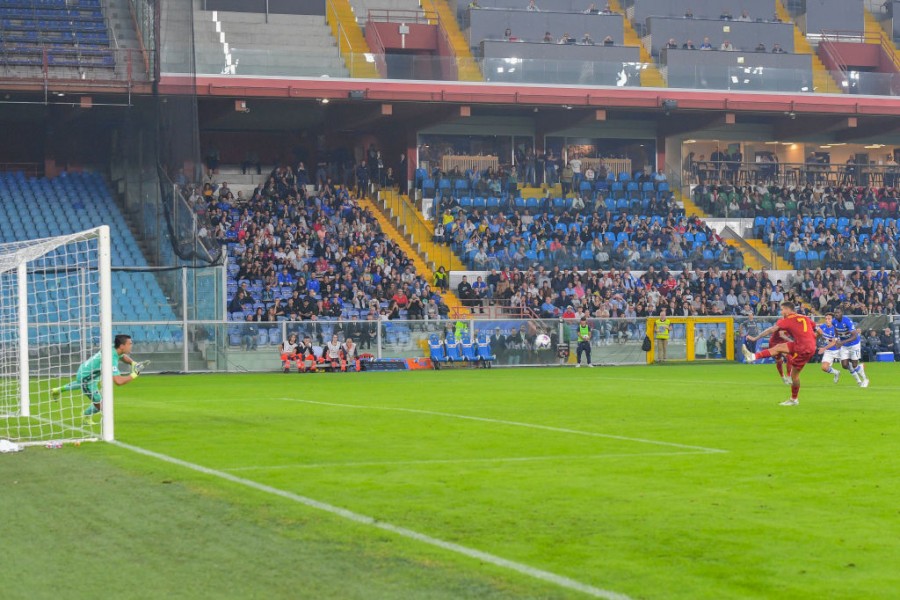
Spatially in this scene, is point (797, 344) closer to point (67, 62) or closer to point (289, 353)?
point (289, 353)

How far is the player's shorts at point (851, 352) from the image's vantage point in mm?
25953

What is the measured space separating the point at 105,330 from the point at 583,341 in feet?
81.1

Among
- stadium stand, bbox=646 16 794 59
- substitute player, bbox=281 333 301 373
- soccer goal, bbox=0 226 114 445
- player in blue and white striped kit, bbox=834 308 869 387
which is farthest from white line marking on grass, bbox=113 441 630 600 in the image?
stadium stand, bbox=646 16 794 59

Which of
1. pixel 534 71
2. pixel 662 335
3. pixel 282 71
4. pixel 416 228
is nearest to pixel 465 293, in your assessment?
pixel 416 228

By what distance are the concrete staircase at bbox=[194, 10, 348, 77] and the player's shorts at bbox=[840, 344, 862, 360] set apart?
24196 millimetres

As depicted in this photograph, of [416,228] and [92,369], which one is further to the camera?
[416,228]

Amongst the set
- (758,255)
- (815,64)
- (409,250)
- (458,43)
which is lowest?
(758,255)

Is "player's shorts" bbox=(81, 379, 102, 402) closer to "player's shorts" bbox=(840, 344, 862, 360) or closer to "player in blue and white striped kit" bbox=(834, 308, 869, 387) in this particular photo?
"player in blue and white striped kit" bbox=(834, 308, 869, 387)

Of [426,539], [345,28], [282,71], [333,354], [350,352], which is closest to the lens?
[426,539]

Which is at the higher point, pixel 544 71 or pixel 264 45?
pixel 264 45

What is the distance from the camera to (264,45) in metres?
48.9

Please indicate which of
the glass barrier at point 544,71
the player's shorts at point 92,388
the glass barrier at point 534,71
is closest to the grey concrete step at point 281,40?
the glass barrier at point 534,71

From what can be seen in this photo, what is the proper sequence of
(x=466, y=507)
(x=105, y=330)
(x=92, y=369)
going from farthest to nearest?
(x=92, y=369) → (x=105, y=330) → (x=466, y=507)

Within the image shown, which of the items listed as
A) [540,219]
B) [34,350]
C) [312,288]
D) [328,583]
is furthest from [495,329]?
[328,583]
